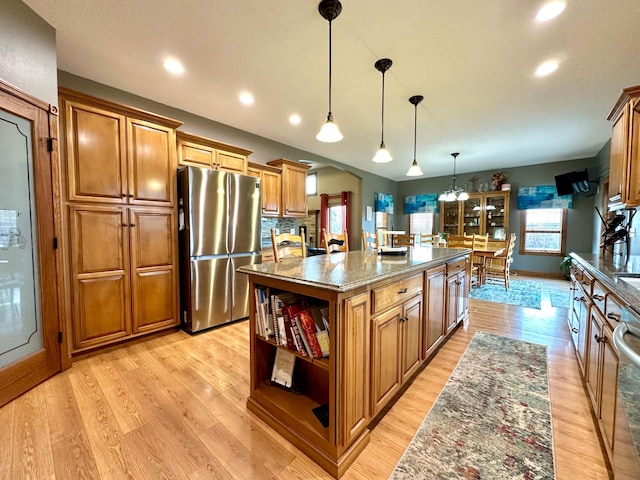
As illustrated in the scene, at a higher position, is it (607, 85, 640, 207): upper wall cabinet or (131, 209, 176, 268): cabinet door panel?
(607, 85, 640, 207): upper wall cabinet

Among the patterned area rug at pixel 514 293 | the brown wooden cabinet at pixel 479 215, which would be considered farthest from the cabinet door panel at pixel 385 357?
the brown wooden cabinet at pixel 479 215

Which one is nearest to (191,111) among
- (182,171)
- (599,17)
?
(182,171)

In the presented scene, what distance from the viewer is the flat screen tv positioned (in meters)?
5.29

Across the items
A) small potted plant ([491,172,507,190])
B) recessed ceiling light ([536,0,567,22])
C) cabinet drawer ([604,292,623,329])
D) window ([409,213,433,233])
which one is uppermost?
recessed ceiling light ([536,0,567,22])

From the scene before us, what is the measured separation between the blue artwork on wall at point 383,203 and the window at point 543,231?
3197mm

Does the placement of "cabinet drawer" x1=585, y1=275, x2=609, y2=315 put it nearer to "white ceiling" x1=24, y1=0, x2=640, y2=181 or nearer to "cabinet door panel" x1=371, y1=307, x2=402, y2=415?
"cabinet door panel" x1=371, y1=307, x2=402, y2=415

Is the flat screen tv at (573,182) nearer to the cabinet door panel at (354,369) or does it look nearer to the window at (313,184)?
the window at (313,184)

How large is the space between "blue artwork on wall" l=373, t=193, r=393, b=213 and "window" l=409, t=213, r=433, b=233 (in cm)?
82

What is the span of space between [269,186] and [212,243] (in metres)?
1.46

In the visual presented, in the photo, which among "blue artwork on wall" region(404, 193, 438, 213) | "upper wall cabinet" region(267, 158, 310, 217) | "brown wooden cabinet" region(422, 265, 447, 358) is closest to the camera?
"brown wooden cabinet" region(422, 265, 447, 358)

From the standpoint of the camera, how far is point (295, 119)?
3.54 m

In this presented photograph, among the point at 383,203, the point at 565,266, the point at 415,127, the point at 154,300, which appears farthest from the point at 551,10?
the point at 383,203

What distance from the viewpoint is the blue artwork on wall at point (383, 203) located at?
282 inches

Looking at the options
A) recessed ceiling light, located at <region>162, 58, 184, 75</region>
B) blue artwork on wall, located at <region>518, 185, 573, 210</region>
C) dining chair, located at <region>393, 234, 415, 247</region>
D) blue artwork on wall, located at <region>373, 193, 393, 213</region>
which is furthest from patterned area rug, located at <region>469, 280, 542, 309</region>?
recessed ceiling light, located at <region>162, 58, 184, 75</region>
